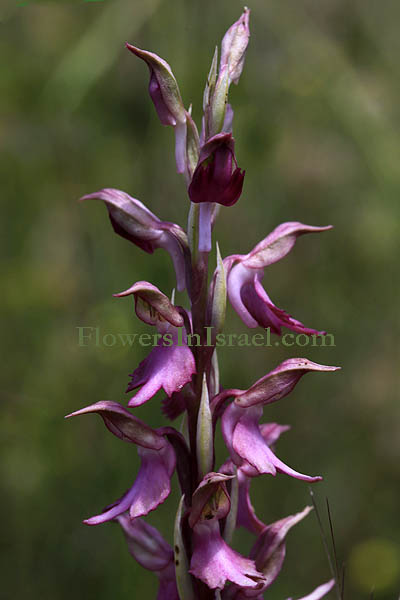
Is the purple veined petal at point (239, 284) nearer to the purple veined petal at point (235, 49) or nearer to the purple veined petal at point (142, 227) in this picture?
the purple veined petal at point (142, 227)

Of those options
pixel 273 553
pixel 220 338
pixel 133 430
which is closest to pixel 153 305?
pixel 133 430

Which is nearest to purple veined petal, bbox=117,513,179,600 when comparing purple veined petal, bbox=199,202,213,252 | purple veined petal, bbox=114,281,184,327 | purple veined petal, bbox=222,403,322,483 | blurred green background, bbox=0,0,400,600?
purple veined petal, bbox=222,403,322,483

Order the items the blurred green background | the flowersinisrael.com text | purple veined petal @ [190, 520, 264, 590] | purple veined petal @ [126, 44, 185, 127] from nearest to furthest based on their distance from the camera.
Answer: purple veined petal @ [190, 520, 264, 590] < purple veined petal @ [126, 44, 185, 127] < the flowersinisrael.com text < the blurred green background

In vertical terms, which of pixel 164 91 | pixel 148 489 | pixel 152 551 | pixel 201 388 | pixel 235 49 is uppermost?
pixel 235 49

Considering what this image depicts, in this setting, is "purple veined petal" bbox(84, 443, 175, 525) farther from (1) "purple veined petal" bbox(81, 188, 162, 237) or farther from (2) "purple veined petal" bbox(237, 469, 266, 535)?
(1) "purple veined petal" bbox(81, 188, 162, 237)

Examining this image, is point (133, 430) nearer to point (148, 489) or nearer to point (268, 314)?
point (148, 489)
